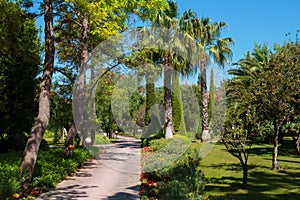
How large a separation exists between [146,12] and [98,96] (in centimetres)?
1132

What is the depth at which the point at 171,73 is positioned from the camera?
22250mm

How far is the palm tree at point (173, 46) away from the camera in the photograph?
20781 millimetres

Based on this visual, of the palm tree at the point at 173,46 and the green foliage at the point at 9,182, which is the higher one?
the palm tree at the point at 173,46

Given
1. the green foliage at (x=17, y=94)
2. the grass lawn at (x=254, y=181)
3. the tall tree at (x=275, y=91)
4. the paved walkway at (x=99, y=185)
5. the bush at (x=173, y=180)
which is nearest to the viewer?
the bush at (x=173, y=180)

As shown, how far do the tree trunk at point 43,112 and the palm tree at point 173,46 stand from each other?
Answer: 438 inches

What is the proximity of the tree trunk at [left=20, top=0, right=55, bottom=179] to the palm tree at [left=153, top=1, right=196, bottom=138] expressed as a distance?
11122 mm

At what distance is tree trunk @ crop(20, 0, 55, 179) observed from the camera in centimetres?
947

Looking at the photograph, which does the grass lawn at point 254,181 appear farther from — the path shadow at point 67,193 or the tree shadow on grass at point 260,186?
the path shadow at point 67,193

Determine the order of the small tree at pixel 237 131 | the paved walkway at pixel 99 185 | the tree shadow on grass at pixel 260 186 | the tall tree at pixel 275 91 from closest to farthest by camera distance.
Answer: the paved walkway at pixel 99 185 → the tree shadow on grass at pixel 260 186 → the small tree at pixel 237 131 → the tall tree at pixel 275 91

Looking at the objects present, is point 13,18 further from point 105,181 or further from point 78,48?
point 105,181

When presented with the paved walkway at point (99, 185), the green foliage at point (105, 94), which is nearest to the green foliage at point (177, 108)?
the green foliage at point (105, 94)

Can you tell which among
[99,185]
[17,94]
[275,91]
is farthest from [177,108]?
[99,185]

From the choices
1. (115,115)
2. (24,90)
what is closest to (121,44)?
(24,90)

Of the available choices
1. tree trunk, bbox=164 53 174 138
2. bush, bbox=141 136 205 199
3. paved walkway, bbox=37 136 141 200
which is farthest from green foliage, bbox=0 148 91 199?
tree trunk, bbox=164 53 174 138
